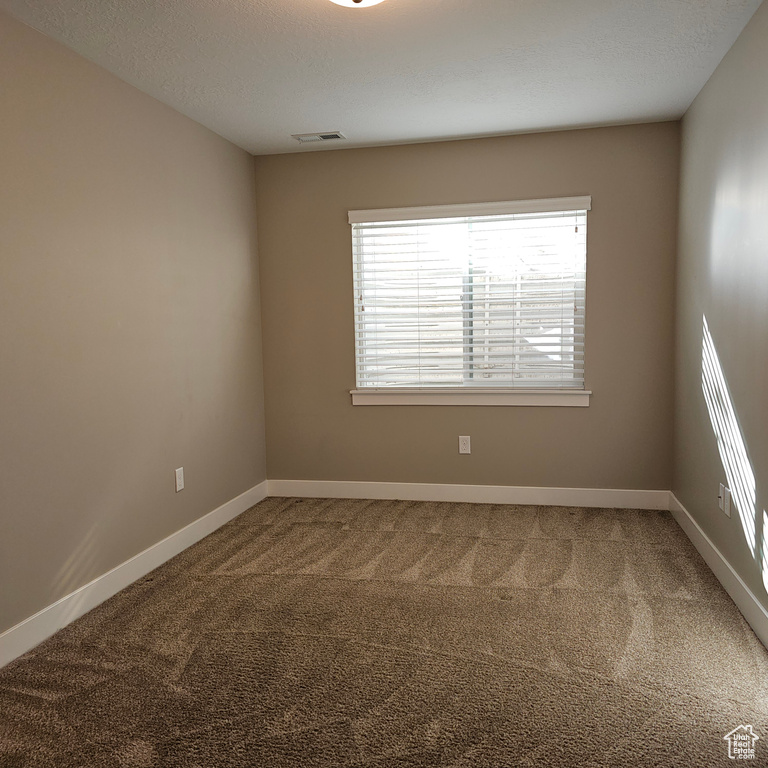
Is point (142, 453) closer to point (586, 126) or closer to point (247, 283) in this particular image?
point (247, 283)

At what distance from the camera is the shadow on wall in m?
2.60

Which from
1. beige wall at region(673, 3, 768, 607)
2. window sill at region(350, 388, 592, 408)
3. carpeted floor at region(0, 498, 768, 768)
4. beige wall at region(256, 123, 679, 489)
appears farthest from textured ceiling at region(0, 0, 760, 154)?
carpeted floor at region(0, 498, 768, 768)

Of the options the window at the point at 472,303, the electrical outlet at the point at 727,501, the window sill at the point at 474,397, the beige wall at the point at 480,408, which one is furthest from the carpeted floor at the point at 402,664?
the window at the point at 472,303

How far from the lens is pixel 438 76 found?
3244 millimetres

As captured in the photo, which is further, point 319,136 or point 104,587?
point 319,136

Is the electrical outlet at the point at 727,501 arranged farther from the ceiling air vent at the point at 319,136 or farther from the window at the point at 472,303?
the ceiling air vent at the point at 319,136

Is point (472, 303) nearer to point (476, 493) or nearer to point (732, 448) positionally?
point (476, 493)

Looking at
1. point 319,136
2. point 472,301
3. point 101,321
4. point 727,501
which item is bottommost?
point 727,501

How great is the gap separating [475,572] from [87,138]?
9.25 ft

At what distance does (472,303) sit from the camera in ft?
14.8

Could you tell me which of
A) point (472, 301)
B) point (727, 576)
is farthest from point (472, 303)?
point (727, 576)

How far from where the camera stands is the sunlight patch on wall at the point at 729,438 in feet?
8.73

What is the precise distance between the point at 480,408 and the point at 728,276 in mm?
1919

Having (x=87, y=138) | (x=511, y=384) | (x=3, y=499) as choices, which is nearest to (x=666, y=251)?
(x=511, y=384)
